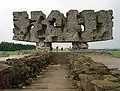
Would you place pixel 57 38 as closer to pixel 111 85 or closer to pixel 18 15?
pixel 18 15

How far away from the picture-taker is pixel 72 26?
1628 inches

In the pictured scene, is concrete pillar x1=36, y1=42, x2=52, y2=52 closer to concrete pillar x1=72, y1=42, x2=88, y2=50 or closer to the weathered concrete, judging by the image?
the weathered concrete

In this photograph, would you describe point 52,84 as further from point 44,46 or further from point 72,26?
point 44,46

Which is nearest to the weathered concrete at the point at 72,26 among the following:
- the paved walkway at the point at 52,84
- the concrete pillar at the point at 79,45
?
the concrete pillar at the point at 79,45

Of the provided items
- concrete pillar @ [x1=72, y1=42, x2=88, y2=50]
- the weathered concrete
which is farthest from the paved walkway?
concrete pillar @ [x1=72, y1=42, x2=88, y2=50]

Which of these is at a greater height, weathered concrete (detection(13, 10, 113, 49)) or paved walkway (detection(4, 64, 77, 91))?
weathered concrete (detection(13, 10, 113, 49))

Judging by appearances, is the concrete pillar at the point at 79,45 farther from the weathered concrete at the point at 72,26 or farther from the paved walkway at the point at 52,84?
the paved walkway at the point at 52,84

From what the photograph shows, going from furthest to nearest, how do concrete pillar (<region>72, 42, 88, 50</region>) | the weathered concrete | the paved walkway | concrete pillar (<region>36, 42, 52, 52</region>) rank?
concrete pillar (<region>36, 42, 52, 52</region>), concrete pillar (<region>72, 42, 88, 50</region>), the weathered concrete, the paved walkway

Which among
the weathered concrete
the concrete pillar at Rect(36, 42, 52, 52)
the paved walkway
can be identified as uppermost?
the weathered concrete

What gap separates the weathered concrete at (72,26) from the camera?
1623 inches

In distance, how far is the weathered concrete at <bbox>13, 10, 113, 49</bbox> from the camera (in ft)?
135

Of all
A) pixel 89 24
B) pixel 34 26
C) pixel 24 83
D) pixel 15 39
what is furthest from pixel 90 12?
pixel 24 83

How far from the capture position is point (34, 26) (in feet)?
140

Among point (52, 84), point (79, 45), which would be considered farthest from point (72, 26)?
point (52, 84)
